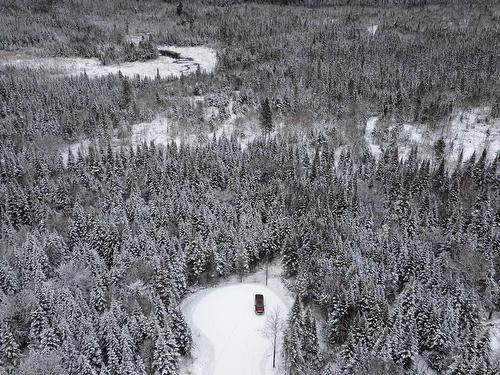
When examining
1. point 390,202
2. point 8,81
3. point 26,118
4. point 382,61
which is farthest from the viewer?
point 382,61

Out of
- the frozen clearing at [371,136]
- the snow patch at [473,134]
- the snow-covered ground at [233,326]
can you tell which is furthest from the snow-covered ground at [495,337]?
the frozen clearing at [371,136]

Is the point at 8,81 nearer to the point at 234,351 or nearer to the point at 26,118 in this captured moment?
the point at 26,118

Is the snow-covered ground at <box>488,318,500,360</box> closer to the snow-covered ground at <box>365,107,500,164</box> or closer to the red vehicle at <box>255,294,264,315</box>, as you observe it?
the red vehicle at <box>255,294,264,315</box>

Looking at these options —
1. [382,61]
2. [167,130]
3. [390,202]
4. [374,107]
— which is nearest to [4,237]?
[167,130]

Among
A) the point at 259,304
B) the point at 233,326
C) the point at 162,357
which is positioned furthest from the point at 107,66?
the point at 162,357

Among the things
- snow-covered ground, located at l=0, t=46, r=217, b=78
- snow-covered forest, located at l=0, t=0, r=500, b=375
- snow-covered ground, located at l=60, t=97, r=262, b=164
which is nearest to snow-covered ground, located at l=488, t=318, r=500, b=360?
snow-covered forest, located at l=0, t=0, r=500, b=375
